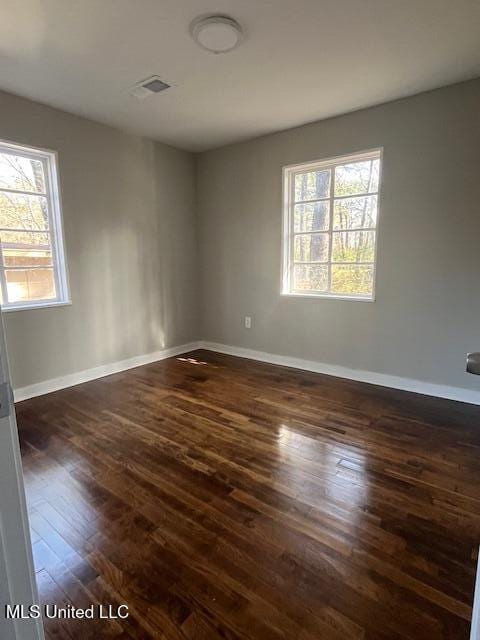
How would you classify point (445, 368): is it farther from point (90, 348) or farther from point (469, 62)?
point (90, 348)

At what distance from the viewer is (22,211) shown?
10.4 feet

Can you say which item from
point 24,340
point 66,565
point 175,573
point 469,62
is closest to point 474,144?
point 469,62

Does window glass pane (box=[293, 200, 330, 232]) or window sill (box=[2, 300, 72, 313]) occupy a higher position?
window glass pane (box=[293, 200, 330, 232])

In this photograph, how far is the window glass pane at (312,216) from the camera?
12.3 feet

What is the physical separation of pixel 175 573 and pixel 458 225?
3.19 m

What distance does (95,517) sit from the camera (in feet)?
5.59

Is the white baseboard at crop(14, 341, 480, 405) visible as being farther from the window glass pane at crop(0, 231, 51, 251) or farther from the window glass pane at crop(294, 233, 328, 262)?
the window glass pane at crop(0, 231, 51, 251)

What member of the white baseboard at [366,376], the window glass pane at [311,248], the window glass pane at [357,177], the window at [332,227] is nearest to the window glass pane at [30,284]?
the white baseboard at [366,376]

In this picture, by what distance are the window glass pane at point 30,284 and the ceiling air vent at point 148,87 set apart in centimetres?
180

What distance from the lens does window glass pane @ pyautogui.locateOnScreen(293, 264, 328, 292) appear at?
3848mm

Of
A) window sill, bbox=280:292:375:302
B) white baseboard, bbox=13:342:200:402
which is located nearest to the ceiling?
window sill, bbox=280:292:375:302

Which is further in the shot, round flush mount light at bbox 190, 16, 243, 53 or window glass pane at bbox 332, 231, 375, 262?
window glass pane at bbox 332, 231, 375, 262

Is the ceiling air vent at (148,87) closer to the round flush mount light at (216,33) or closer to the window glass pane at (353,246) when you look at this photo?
the round flush mount light at (216,33)

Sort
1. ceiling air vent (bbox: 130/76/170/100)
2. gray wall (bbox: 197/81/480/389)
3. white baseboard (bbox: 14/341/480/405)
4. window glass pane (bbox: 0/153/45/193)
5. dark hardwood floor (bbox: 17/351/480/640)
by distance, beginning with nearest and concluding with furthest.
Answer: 1. dark hardwood floor (bbox: 17/351/480/640)
2. ceiling air vent (bbox: 130/76/170/100)
3. gray wall (bbox: 197/81/480/389)
4. window glass pane (bbox: 0/153/45/193)
5. white baseboard (bbox: 14/341/480/405)
